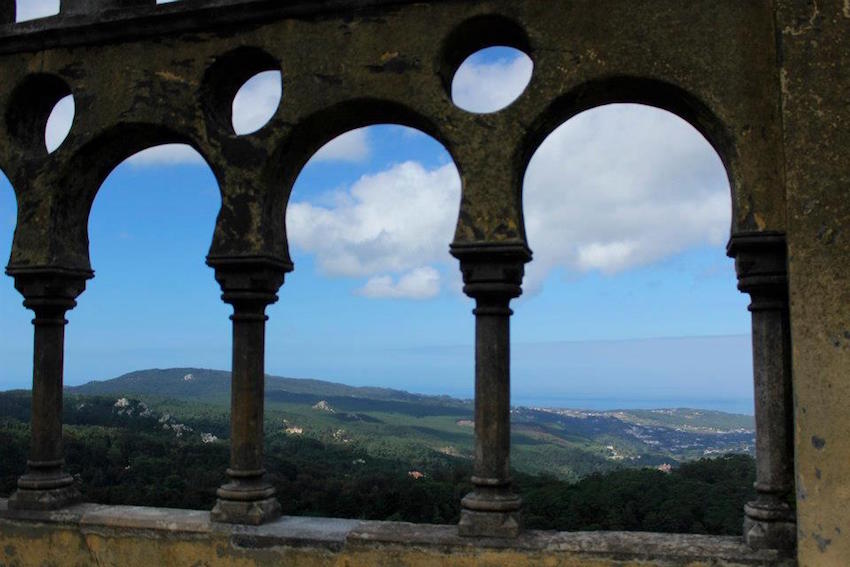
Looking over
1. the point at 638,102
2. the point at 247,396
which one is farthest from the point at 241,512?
the point at 638,102

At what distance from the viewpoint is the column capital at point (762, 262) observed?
4.36m

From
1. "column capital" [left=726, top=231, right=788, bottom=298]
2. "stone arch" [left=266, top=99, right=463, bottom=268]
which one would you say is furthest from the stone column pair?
"column capital" [left=726, top=231, right=788, bottom=298]

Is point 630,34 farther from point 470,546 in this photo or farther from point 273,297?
point 470,546

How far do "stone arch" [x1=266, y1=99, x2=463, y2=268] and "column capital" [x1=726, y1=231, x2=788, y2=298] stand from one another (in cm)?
182

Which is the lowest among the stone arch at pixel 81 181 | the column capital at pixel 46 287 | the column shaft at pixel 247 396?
the column shaft at pixel 247 396

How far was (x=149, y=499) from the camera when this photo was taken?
918cm

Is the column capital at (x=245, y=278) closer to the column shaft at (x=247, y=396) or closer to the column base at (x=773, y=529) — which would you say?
the column shaft at (x=247, y=396)

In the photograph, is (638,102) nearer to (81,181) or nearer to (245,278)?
(245,278)

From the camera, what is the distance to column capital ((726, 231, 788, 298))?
14.3ft

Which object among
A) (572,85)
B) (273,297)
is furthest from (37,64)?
(572,85)

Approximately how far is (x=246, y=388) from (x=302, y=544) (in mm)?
1034

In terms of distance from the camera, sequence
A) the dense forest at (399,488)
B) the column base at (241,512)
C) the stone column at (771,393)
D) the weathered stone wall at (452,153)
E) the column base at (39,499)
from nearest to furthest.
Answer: the weathered stone wall at (452,153) < the stone column at (771,393) < the column base at (241,512) < the column base at (39,499) < the dense forest at (399,488)

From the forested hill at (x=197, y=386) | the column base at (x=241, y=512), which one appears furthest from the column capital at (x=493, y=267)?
the forested hill at (x=197, y=386)

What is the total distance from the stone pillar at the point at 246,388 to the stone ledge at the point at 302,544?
173mm
